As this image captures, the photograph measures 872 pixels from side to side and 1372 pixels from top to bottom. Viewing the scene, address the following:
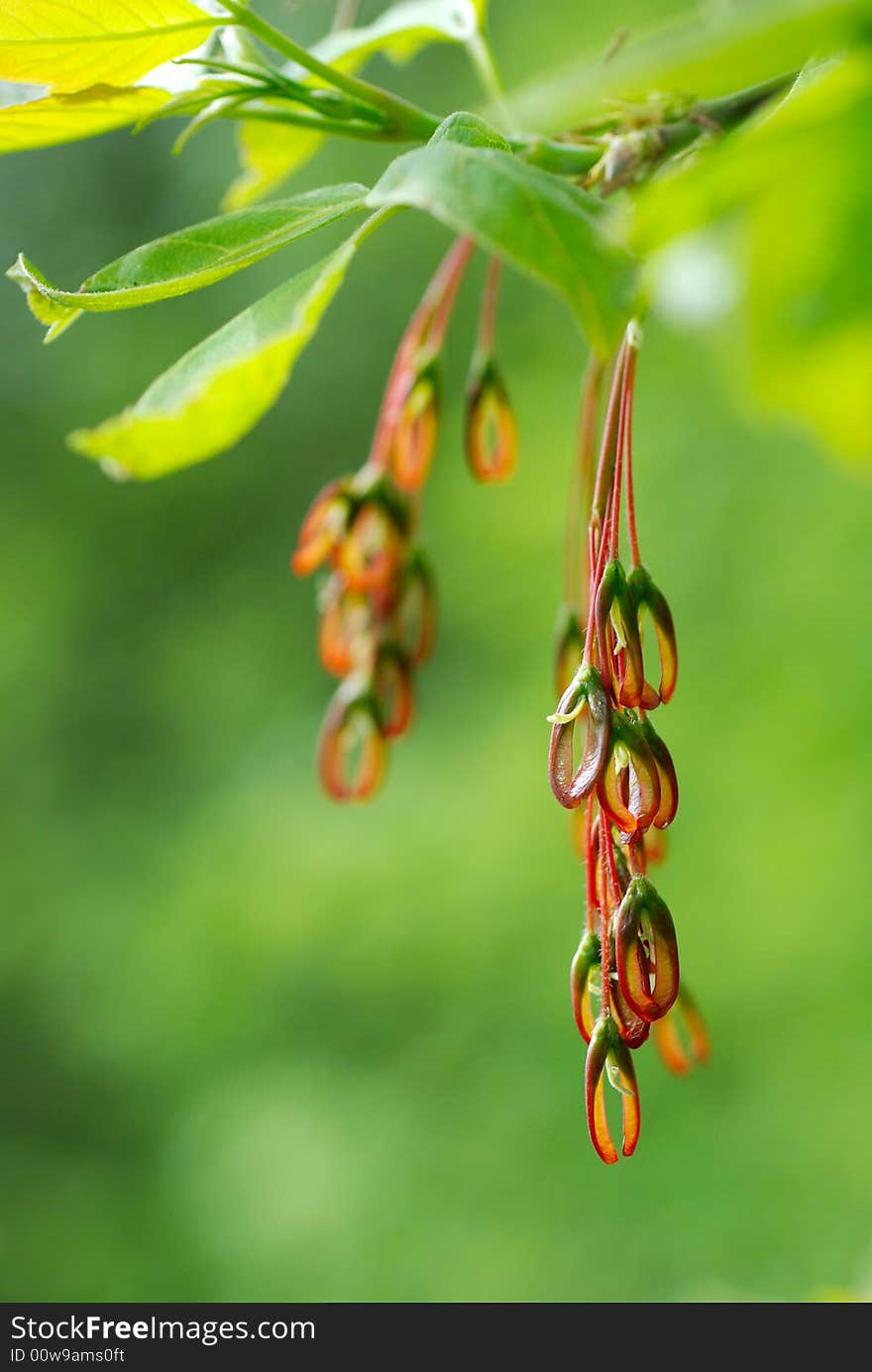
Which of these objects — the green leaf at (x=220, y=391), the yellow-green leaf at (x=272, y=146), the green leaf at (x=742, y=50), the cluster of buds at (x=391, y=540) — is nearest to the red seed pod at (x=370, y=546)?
the cluster of buds at (x=391, y=540)

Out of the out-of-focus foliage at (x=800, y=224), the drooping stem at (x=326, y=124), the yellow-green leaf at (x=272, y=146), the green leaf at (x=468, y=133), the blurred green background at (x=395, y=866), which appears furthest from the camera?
the blurred green background at (x=395, y=866)

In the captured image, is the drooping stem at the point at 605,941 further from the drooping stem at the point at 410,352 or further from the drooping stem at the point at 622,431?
the drooping stem at the point at 410,352

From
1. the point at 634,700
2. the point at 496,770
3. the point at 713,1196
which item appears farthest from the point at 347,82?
the point at 713,1196

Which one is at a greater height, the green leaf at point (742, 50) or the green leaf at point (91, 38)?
the green leaf at point (91, 38)

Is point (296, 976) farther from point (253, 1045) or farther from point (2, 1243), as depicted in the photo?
point (2, 1243)

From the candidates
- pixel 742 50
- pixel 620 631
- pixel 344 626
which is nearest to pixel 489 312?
pixel 344 626

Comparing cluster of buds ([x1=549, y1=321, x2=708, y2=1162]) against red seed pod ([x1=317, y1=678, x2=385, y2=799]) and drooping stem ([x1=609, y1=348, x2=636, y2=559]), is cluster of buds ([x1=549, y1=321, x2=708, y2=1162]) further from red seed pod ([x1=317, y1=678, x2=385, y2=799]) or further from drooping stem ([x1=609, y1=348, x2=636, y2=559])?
red seed pod ([x1=317, y1=678, x2=385, y2=799])

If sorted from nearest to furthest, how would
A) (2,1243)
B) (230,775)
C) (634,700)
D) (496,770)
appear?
(634,700) < (496,770) < (230,775) < (2,1243)
